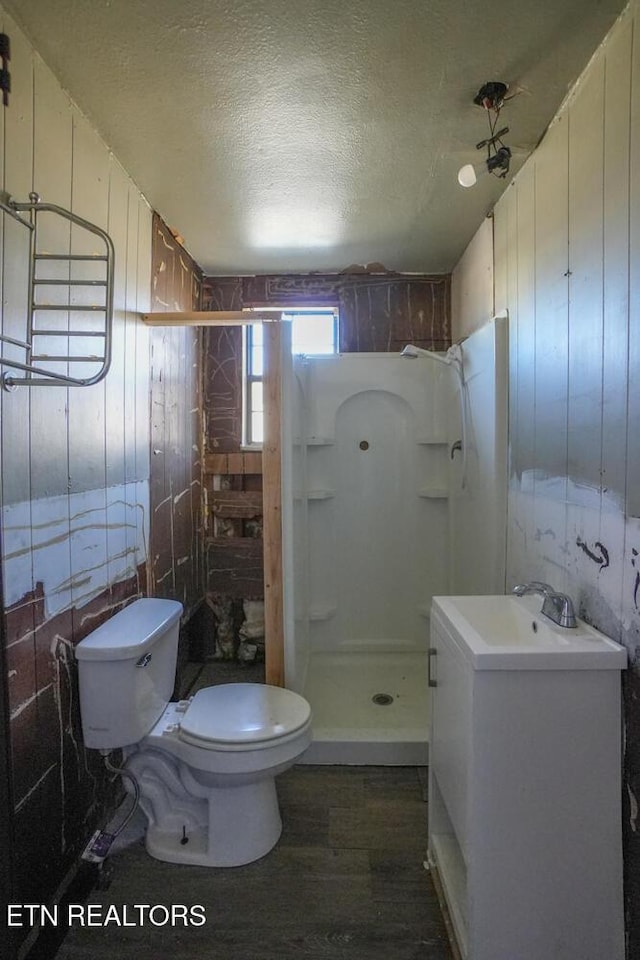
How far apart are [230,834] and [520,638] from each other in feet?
3.69

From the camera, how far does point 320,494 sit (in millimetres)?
2871

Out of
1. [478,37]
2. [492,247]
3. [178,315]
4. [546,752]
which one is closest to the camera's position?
[546,752]

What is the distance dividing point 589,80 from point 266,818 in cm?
238

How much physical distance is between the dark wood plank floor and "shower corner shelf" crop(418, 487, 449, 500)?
5.09ft

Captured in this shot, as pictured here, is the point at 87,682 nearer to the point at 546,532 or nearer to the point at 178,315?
the point at 178,315

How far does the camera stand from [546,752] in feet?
3.67

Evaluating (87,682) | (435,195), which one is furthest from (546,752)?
(435,195)

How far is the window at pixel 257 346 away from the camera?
3070mm

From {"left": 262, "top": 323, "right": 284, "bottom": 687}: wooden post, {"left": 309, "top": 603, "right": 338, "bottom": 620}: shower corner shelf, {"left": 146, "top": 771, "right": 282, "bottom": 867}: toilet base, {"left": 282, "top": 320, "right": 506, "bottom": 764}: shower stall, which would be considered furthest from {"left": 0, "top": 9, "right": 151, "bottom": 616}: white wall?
{"left": 309, "top": 603, "right": 338, "bottom": 620}: shower corner shelf

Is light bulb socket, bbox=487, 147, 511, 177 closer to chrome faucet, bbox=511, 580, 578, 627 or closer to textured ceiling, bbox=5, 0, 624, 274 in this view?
textured ceiling, bbox=5, 0, 624, 274

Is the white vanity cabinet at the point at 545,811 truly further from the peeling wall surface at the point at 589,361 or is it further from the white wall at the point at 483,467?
the white wall at the point at 483,467

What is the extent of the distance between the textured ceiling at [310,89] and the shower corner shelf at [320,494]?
4.68ft

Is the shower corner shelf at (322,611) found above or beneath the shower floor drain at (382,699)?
above

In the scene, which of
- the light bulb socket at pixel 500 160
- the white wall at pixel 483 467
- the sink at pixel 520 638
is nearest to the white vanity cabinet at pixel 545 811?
the sink at pixel 520 638
